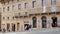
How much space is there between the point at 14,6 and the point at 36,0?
795 centimetres

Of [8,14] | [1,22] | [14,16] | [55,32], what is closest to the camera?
[55,32]

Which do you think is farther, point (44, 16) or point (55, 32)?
point (44, 16)

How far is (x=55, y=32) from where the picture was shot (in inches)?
936

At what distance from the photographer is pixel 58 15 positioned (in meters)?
40.3

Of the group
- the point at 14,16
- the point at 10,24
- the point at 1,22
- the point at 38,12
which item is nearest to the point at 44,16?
the point at 38,12

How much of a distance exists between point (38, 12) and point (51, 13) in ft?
8.74

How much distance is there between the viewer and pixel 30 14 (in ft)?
144

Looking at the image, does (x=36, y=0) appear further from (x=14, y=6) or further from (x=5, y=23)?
(x=5, y=23)

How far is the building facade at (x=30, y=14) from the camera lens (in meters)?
40.5

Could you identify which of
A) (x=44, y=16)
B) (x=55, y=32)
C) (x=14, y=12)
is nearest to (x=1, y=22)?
(x=14, y=12)

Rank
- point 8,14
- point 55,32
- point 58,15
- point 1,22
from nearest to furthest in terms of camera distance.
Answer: point 55,32
point 58,15
point 8,14
point 1,22

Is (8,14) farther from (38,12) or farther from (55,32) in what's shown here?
(55,32)

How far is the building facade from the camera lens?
4053 centimetres

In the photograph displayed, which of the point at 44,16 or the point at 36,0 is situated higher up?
the point at 36,0
